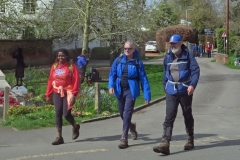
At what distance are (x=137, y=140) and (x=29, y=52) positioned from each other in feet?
94.2

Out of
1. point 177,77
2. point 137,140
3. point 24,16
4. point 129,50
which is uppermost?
point 24,16

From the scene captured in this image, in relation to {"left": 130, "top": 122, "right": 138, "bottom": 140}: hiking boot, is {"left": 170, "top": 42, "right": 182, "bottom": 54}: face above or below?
above

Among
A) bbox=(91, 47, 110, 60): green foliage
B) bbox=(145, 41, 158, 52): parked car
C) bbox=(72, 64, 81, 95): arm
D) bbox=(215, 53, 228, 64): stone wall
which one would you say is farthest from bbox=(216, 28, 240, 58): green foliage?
bbox=(72, 64, 81, 95): arm

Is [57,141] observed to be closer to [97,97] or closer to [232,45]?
[97,97]

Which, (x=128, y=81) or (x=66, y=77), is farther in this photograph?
(x=66, y=77)

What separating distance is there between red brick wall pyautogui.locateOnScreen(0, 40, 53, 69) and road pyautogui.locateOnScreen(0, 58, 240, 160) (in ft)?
72.0

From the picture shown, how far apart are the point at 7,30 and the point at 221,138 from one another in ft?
57.6

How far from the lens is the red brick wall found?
35500 mm

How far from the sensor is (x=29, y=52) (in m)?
37.5

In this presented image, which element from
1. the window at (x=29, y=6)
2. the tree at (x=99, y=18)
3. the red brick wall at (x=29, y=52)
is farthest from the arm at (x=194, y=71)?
the red brick wall at (x=29, y=52)

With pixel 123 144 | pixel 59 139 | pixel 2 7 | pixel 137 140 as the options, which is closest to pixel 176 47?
pixel 123 144

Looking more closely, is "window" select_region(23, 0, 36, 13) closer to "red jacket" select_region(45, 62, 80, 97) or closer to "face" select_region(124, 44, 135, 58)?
"red jacket" select_region(45, 62, 80, 97)

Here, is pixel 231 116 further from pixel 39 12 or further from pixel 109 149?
pixel 39 12

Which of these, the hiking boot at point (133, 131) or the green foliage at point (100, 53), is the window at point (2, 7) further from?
the green foliage at point (100, 53)
